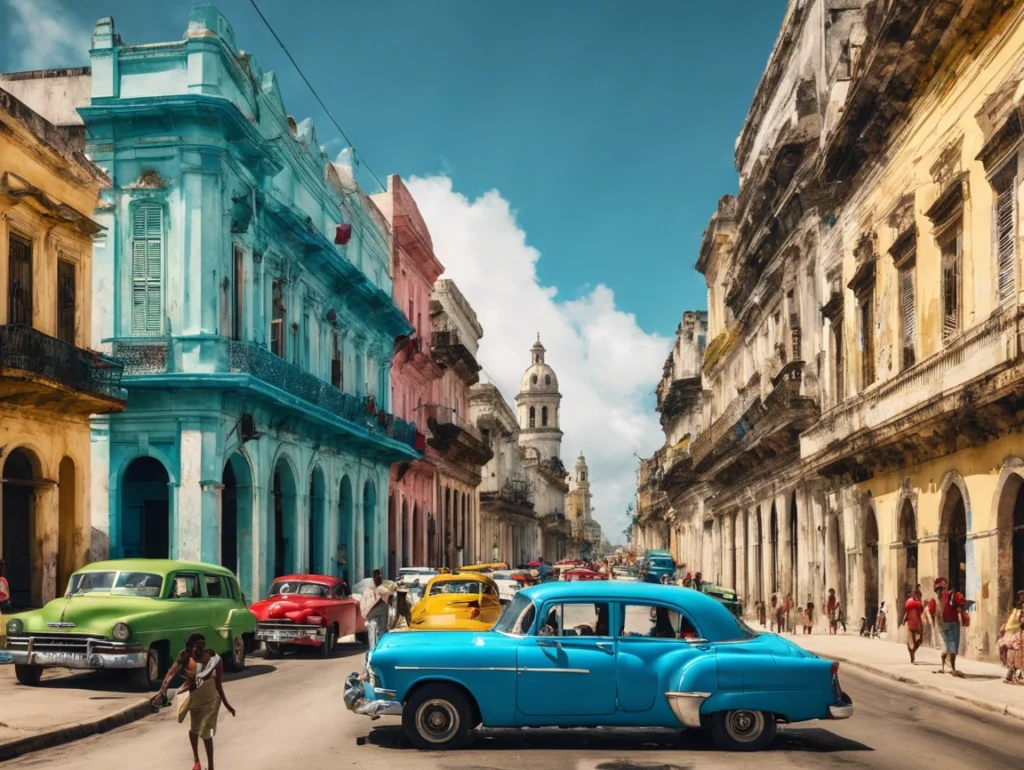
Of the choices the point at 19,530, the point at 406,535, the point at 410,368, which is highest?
the point at 410,368

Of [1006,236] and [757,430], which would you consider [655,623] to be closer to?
[1006,236]

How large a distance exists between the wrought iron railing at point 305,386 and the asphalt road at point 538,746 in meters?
12.5

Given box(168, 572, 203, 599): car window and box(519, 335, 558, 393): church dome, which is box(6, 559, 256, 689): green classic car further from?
box(519, 335, 558, 393): church dome

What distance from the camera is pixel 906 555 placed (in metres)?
24.7

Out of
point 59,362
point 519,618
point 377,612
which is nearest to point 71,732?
point 519,618

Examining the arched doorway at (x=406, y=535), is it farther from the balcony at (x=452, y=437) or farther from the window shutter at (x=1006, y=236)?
the window shutter at (x=1006, y=236)

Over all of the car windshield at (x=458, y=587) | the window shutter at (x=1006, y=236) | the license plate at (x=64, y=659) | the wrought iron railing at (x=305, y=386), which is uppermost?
the window shutter at (x=1006, y=236)

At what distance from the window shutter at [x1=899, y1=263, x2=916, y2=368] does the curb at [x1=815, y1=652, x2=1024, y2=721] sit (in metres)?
6.11

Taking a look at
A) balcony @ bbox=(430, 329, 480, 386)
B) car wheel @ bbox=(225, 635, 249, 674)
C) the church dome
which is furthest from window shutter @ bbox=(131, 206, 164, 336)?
the church dome

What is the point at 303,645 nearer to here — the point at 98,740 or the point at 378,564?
the point at 98,740

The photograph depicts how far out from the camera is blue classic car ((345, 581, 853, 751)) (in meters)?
10.3

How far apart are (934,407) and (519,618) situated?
1101 cm

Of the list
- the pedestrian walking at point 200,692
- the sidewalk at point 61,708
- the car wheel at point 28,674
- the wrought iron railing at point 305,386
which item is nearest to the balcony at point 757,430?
the wrought iron railing at point 305,386

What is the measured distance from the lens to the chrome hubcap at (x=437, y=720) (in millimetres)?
10312
